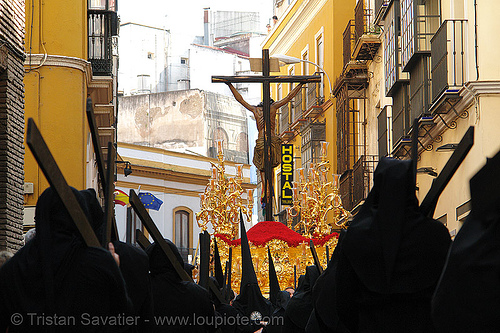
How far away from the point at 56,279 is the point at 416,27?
13.2 metres

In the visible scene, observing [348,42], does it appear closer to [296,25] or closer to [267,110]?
[267,110]

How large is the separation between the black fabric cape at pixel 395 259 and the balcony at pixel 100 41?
52.2ft

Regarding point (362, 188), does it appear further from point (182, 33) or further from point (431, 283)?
point (182, 33)

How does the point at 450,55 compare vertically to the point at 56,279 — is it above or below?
above

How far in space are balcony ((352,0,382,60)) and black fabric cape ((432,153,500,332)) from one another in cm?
2123

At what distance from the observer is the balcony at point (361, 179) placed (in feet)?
76.1

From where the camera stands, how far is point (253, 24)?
57.8 metres

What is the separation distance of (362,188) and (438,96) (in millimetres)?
8055

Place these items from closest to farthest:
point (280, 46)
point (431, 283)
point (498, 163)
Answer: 1. point (498, 163)
2. point (431, 283)
3. point (280, 46)

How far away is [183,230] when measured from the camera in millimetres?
40906

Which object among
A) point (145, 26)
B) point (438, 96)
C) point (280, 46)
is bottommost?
point (438, 96)

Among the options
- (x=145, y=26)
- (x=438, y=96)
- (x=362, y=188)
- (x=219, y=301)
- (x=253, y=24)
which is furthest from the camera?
(x=253, y=24)

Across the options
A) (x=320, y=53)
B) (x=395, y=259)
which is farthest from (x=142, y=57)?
(x=395, y=259)

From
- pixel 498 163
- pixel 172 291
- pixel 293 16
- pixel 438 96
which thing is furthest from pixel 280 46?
pixel 498 163
